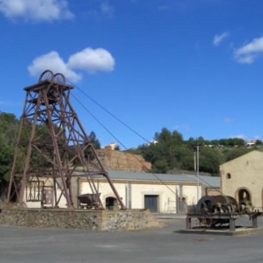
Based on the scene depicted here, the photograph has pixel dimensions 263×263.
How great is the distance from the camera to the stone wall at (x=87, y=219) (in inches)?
929

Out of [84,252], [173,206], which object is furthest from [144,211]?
[173,206]

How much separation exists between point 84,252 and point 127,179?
121ft

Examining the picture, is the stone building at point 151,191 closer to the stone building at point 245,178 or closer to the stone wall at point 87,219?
the stone building at point 245,178

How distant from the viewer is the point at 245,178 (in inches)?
1908

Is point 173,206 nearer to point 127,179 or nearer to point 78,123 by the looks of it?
point 127,179

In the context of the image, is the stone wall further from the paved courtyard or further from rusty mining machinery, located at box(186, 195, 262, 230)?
the paved courtyard

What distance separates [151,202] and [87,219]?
2897cm

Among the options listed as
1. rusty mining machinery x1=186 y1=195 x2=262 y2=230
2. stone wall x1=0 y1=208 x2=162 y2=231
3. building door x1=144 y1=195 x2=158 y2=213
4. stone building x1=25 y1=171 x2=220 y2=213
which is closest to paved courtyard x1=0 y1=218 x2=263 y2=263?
rusty mining machinery x1=186 y1=195 x2=262 y2=230

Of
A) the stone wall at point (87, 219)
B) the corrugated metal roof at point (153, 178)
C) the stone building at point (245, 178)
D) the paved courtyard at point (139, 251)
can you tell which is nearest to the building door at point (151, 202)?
the corrugated metal roof at point (153, 178)

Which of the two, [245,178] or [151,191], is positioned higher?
[245,178]

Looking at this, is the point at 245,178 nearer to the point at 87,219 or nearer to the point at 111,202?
the point at 111,202

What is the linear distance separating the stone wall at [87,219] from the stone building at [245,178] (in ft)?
77.0

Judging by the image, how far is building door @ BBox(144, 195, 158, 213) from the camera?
5181 cm

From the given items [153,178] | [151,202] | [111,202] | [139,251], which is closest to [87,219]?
[139,251]
